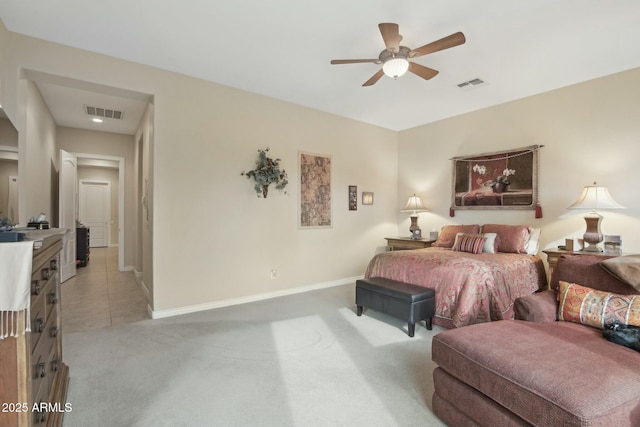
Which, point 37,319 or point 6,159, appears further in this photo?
point 6,159

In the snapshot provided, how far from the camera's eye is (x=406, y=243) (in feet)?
17.1

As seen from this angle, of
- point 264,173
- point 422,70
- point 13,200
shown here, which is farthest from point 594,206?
point 13,200

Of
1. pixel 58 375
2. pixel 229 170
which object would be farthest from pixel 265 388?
pixel 229 170

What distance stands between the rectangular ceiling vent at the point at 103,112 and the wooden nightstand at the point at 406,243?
5.02 m

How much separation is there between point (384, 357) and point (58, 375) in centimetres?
229

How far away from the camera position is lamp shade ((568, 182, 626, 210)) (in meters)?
3.30

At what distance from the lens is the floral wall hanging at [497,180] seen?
13.8 ft

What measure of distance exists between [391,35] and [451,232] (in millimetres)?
3180

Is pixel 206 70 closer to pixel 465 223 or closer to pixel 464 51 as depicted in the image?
pixel 464 51

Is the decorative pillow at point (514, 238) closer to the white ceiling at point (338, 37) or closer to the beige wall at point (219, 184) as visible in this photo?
the white ceiling at point (338, 37)

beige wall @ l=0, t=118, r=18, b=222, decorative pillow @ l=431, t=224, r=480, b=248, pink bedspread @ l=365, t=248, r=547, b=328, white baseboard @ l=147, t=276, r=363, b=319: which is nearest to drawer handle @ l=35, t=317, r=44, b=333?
beige wall @ l=0, t=118, r=18, b=222

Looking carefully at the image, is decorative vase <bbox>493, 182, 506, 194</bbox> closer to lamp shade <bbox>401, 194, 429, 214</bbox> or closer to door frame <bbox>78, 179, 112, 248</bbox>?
lamp shade <bbox>401, 194, 429, 214</bbox>

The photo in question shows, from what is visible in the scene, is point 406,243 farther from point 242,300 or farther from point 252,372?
point 252,372

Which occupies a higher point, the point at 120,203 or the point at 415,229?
the point at 120,203
